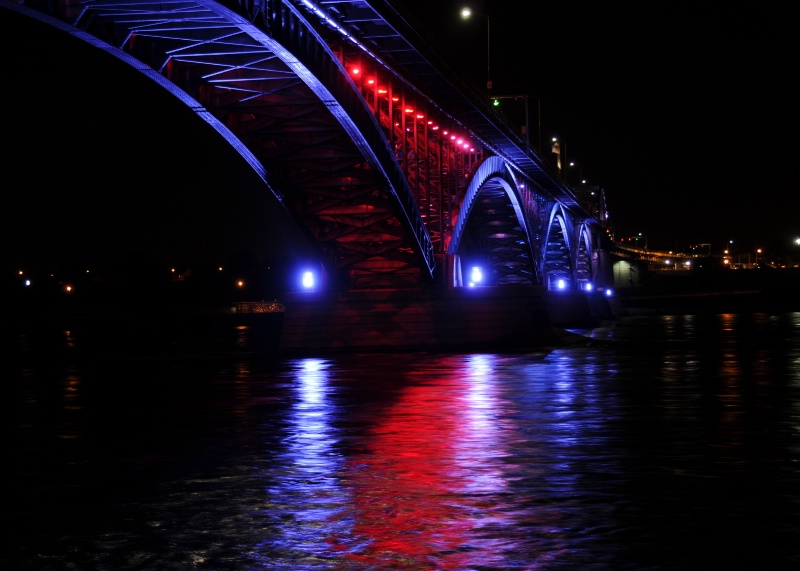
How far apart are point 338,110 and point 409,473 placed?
71.5ft

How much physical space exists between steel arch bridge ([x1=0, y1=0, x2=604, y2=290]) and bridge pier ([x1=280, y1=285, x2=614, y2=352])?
2.42 meters

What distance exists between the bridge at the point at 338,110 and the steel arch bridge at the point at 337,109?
5cm

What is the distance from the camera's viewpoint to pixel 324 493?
10961mm

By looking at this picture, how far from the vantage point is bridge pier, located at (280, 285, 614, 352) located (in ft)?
134

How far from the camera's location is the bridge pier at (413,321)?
40938 mm

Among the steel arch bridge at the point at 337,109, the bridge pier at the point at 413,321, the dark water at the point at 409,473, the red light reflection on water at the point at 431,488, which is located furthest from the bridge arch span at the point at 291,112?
the red light reflection on water at the point at 431,488

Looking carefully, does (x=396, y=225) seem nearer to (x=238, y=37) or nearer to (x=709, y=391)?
(x=238, y=37)

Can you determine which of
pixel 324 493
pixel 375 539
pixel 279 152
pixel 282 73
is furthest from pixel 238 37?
pixel 375 539

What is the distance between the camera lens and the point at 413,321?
41.1m

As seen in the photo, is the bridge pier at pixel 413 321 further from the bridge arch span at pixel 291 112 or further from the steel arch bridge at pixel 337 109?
the bridge arch span at pixel 291 112

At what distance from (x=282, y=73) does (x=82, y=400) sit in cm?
1351

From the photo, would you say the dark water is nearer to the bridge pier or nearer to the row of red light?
the row of red light

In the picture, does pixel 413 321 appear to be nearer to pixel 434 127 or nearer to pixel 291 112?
pixel 434 127

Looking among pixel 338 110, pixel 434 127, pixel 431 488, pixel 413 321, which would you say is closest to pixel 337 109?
pixel 338 110
